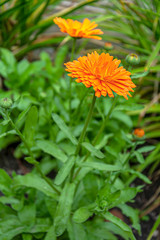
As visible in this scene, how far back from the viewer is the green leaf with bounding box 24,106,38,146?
3.62 ft

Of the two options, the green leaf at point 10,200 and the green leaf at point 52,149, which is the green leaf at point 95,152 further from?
the green leaf at point 10,200

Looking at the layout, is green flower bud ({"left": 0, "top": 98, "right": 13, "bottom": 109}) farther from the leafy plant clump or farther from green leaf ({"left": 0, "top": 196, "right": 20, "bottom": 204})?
green leaf ({"left": 0, "top": 196, "right": 20, "bottom": 204})

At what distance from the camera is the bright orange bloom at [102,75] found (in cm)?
81

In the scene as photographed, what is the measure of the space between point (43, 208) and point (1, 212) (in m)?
0.23

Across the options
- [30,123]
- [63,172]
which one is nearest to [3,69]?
[30,123]

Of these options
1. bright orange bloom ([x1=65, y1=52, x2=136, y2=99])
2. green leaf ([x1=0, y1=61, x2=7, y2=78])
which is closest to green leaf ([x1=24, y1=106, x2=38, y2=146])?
bright orange bloom ([x1=65, y1=52, x2=136, y2=99])

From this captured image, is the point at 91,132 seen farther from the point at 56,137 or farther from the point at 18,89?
the point at 18,89

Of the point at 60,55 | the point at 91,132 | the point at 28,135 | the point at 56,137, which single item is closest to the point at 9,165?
the point at 56,137

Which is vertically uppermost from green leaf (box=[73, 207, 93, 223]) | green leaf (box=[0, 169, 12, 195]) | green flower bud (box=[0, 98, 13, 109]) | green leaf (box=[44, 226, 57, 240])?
green flower bud (box=[0, 98, 13, 109])

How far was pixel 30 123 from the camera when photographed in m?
1.13

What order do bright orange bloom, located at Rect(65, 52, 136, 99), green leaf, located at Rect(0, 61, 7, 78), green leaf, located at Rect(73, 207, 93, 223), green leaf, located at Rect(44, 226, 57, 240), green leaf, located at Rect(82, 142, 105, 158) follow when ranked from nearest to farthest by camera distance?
bright orange bloom, located at Rect(65, 52, 136, 99) < green leaf, located at Rect(82, 142, 105, 158) < green leaf, located at Rect(73, 207, 93, 223) < green leaf, located at Rect(44, 226, 57, 240) < green leaf, located at Rect(0, 61, 7, 78)

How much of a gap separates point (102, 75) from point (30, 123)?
0.43 m

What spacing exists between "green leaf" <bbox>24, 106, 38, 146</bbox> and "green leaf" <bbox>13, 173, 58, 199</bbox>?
213 mm

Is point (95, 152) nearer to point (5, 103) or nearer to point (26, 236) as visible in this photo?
point (5, 103)
